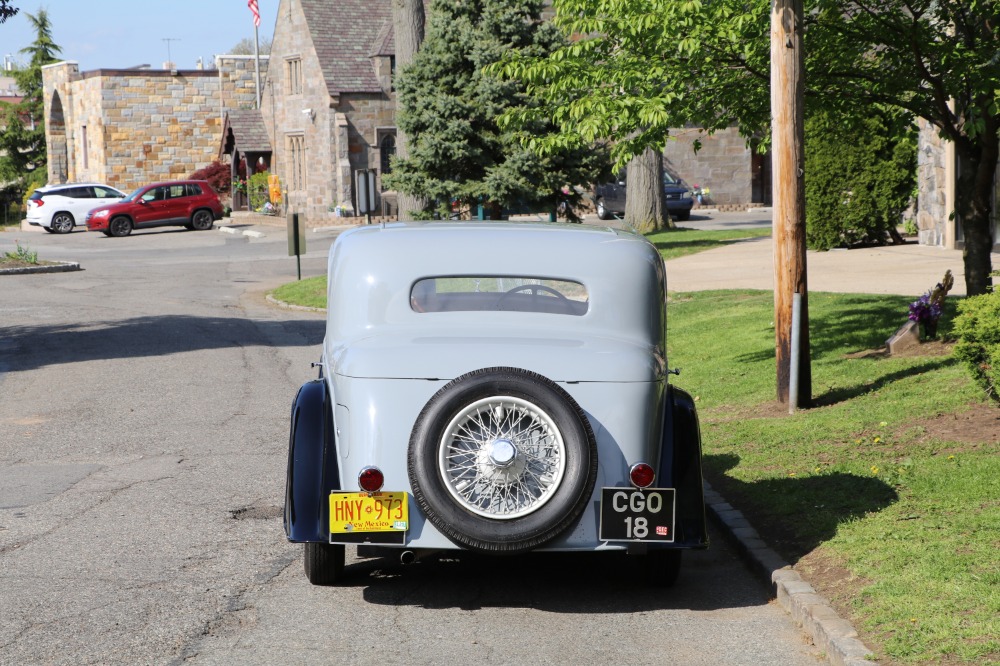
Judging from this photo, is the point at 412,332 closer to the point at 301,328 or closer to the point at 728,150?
the point at 301,328

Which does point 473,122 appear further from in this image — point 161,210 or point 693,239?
point 161,210

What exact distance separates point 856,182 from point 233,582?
20.4m

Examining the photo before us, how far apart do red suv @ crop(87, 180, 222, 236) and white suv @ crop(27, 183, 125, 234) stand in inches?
25.0

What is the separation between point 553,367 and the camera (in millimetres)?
5992

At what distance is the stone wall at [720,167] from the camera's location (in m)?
48.3

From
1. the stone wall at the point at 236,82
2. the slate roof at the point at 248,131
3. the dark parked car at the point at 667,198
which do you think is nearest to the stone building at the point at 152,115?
the stone wall at the point at 236,82

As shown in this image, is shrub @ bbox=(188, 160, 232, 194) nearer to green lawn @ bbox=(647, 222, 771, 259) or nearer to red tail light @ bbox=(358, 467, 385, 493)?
green lawn @ bbox=(647, 222, 771, 259)

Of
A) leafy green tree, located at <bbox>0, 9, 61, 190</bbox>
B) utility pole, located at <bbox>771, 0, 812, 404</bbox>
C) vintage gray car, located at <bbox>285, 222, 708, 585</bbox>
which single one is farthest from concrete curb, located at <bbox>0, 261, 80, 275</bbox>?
leafy green tree, located at <bbox>0, 9, 61, 190</bbox>

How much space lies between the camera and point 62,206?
150 ft

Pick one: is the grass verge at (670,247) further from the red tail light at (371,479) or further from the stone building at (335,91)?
the stone building at (335,91)

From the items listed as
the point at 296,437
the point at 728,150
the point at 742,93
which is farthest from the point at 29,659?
the point at 728,150

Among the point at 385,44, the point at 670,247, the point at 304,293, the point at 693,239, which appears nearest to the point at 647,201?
the point at 693,239

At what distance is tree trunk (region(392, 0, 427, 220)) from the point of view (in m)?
28.2

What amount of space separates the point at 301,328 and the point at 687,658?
14135mm
